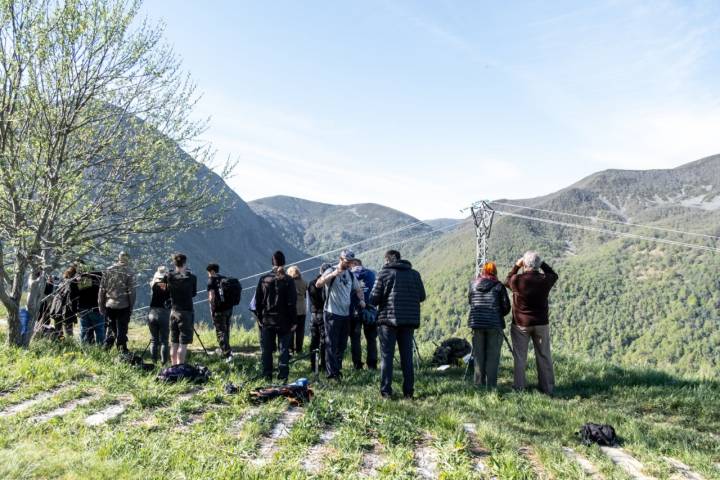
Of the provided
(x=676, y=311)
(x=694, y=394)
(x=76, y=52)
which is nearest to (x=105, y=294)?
(x=76, y=52)

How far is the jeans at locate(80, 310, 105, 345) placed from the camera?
11656 millimetres

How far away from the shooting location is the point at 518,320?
942cm

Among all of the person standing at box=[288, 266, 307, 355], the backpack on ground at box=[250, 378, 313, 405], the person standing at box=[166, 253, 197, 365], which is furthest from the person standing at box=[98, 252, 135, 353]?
the backpack on ground at box=[250, 378, 313, 405]

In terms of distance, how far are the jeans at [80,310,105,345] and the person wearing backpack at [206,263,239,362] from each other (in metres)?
2.74

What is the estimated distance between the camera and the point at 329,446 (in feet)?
17.7

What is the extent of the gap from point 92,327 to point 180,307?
10.9 ft

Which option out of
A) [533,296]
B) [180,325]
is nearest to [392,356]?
[533,296]

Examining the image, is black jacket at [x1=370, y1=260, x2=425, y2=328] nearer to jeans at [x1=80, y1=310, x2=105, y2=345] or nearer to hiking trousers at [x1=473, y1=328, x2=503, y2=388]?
hiking trousers at [x1=473, y1=328, x2=503, y2=388]

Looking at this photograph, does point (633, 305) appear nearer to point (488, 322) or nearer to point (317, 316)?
point (488, 322)

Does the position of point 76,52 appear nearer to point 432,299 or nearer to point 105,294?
point 105,294

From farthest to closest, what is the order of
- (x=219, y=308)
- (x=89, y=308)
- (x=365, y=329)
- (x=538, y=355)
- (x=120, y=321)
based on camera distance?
1. (x=89, y=308)
2. (x=219, y=308)
3. (x=365, y=329)
4. (x=120, y=321)
5. (x=538, y=355)

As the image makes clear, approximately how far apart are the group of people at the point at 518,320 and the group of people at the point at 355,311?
18mm

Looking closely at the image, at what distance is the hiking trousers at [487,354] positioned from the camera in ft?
30.6

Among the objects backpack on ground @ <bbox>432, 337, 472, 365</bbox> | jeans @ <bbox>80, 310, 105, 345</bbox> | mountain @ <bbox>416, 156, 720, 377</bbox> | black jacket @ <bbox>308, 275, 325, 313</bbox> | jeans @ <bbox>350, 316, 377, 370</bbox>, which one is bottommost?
mountain @ <bbox>416, 156, 720, 377</bbox>
